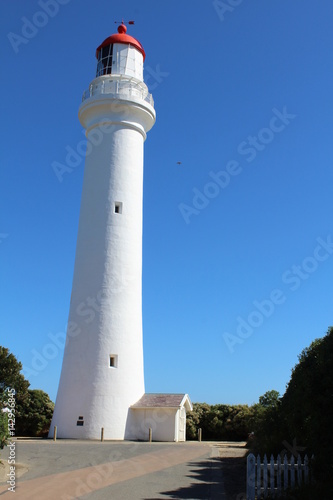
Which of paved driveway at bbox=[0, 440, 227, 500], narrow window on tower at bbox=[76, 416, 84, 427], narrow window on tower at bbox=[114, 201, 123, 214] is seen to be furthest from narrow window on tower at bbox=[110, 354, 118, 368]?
narrow window on tower at bbox=[114, 201, 123, 214]

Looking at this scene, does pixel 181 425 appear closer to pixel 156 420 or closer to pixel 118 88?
pixel 156 420

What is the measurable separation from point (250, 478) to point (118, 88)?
22.0 meters

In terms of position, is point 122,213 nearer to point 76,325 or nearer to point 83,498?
point 76,325

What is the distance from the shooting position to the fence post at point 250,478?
11164mm

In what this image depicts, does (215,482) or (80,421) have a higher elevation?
(80,421)

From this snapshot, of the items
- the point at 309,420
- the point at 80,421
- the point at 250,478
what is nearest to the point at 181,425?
the point at 80,421

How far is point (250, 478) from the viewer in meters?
11.3

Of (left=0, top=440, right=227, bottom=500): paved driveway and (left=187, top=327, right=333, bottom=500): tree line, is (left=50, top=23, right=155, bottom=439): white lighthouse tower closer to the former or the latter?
(left=0, top=440, right=227, bottom=500): paved driveway

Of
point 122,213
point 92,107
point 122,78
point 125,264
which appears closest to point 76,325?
point 125,264

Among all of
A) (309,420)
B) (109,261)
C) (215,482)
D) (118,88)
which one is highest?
(118,88)

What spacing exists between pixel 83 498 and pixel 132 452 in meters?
8.61

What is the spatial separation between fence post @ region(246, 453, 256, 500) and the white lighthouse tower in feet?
47.0

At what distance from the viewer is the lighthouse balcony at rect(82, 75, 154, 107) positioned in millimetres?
27750

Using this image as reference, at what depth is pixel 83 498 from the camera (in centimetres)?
1070
